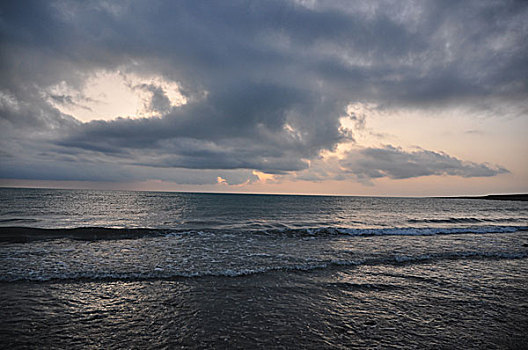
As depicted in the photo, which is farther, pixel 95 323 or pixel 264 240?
pixel 264 240

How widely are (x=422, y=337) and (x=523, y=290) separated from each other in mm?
6657

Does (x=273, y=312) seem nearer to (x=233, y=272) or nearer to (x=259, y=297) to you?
(x=259, y=297)

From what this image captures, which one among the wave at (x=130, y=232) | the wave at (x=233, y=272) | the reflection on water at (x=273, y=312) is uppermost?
the reflection on water at (x=273, y=312)

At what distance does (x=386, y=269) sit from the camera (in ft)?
38.1

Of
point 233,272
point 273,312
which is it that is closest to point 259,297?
point 273,312

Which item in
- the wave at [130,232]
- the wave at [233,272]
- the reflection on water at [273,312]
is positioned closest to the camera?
the reflection on water at [273,312]

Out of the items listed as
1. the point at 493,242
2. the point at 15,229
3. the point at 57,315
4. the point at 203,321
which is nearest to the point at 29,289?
the point at 57,315

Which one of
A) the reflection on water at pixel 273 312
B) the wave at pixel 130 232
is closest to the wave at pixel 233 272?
the reflection on water at pixel 273 312

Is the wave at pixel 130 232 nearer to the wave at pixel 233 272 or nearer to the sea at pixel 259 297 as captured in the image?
the sea at pixel 259 297

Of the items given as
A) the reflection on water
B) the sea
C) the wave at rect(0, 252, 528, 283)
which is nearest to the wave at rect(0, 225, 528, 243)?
the sea

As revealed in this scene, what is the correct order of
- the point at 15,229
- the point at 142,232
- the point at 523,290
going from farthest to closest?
1. the point at 142,232
2. the point at 15,229
3. the point at 523,290

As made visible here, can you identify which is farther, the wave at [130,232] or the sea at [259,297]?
the wave at [130,232]

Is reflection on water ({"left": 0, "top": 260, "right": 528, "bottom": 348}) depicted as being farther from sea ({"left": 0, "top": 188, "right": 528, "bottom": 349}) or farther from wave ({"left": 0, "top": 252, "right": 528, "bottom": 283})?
wave ({"left": 0, "top": 252, "right": 528, "bottom": 283})

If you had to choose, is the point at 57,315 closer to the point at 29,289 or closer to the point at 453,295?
the point at 29,289
